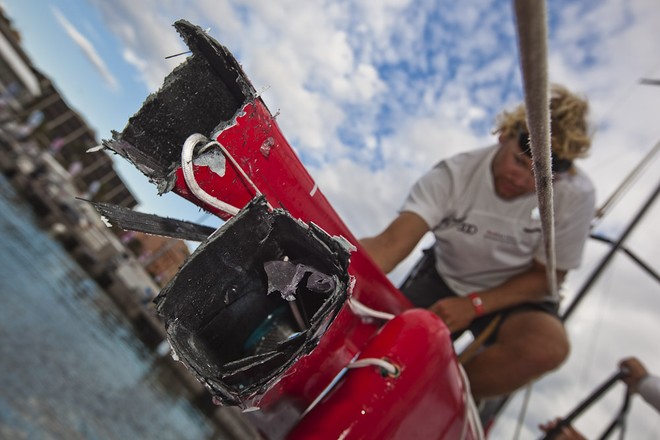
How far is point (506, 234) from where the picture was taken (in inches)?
101

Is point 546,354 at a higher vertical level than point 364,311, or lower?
lower

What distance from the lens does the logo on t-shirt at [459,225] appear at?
2.63 metres

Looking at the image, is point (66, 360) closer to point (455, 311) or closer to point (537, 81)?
point (455, 311)

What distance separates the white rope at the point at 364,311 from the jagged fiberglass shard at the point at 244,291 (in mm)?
336

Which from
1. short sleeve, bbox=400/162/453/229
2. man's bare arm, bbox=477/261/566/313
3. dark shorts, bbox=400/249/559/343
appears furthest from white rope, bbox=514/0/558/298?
dark shorts, bbox=400/249/559/343

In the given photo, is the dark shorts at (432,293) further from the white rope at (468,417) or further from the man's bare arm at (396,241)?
the white rope at (468,417)

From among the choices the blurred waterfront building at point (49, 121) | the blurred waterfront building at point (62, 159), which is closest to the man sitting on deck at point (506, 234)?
the blurred waterfront building at point (62, 159)

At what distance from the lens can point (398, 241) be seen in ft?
7.64

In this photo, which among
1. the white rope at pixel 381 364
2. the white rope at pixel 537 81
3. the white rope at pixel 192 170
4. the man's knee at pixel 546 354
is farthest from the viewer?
the man's knee at pixel 546 354

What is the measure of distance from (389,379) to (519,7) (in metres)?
1.13

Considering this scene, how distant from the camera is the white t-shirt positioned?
2.44 m

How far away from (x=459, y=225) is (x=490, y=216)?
0.65ft

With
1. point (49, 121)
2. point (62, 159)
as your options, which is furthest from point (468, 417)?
point (49, 121)

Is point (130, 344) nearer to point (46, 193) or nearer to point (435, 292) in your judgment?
point (46, 193)
